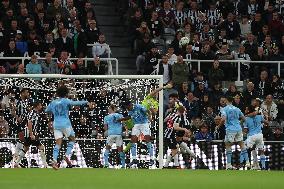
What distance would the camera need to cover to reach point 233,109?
24.4m

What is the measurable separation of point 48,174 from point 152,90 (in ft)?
21.3

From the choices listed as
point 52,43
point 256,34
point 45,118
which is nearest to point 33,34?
point 52,43

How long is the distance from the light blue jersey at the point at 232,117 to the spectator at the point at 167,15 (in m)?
4.93

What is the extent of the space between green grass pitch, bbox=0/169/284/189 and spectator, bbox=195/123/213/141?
467cm

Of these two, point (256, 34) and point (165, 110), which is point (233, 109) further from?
point (256, 34)

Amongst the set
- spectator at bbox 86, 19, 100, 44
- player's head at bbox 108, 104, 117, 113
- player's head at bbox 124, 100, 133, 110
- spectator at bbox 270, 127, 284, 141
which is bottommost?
spectator at bbox 270, 127, 284, 141

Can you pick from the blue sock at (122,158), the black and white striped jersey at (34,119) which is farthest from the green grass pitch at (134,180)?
the black and white striped jersey at (34,119)

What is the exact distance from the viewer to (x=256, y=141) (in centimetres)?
2461

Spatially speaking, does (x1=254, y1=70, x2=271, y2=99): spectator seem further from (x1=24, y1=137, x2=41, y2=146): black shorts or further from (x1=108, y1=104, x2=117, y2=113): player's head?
(x1=24, y1=137, x2=41, y2=146): black shorts

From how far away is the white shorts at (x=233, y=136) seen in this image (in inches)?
963

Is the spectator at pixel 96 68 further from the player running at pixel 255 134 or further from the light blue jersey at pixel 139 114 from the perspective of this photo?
the player running at pixel 255 134

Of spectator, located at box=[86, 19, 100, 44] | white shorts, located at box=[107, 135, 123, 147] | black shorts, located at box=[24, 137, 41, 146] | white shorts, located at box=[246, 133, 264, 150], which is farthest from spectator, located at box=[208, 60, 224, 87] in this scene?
black shorts, located at box=[24, 137, 41, 146]

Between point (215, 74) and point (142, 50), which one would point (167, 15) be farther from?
point (215, 74)

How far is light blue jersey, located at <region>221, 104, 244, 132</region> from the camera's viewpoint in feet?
80.1
